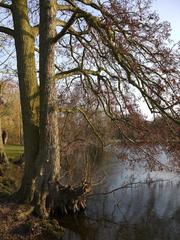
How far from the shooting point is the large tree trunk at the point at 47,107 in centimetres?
1084

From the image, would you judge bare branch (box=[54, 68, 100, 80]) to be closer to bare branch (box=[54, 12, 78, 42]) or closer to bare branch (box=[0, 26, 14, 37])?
bare branch (box=[54, 12, 78, 42])

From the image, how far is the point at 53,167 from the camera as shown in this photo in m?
11.0

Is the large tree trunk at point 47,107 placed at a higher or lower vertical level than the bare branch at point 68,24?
lower

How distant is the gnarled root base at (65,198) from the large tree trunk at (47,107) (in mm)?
235

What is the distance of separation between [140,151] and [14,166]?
1295 centimetres

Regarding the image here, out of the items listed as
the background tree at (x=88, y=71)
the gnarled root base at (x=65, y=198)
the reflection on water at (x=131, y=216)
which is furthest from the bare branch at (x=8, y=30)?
the reflection on water at (x=131, y=216)

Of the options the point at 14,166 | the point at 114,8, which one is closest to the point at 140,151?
the point at 114,8

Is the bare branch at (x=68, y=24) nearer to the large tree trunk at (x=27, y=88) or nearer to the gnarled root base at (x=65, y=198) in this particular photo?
the large tree trunk at (x=27, y=88)

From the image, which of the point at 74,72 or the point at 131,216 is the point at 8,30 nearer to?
the point at 74,72

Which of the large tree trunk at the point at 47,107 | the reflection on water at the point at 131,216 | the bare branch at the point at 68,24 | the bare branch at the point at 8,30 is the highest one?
the bare branch at the point at 8,30

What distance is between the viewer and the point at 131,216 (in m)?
12.3

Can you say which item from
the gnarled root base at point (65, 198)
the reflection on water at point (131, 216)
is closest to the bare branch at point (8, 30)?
the gnarled root base at point (65, 198)

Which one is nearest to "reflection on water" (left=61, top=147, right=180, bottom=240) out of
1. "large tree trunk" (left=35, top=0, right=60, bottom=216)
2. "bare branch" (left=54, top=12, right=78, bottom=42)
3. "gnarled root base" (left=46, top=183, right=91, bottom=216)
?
"gnarled root base" (left=46, top=183, right=91, bottom=216)

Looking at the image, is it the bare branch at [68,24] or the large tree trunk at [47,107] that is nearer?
the bare branch at [68,24]
